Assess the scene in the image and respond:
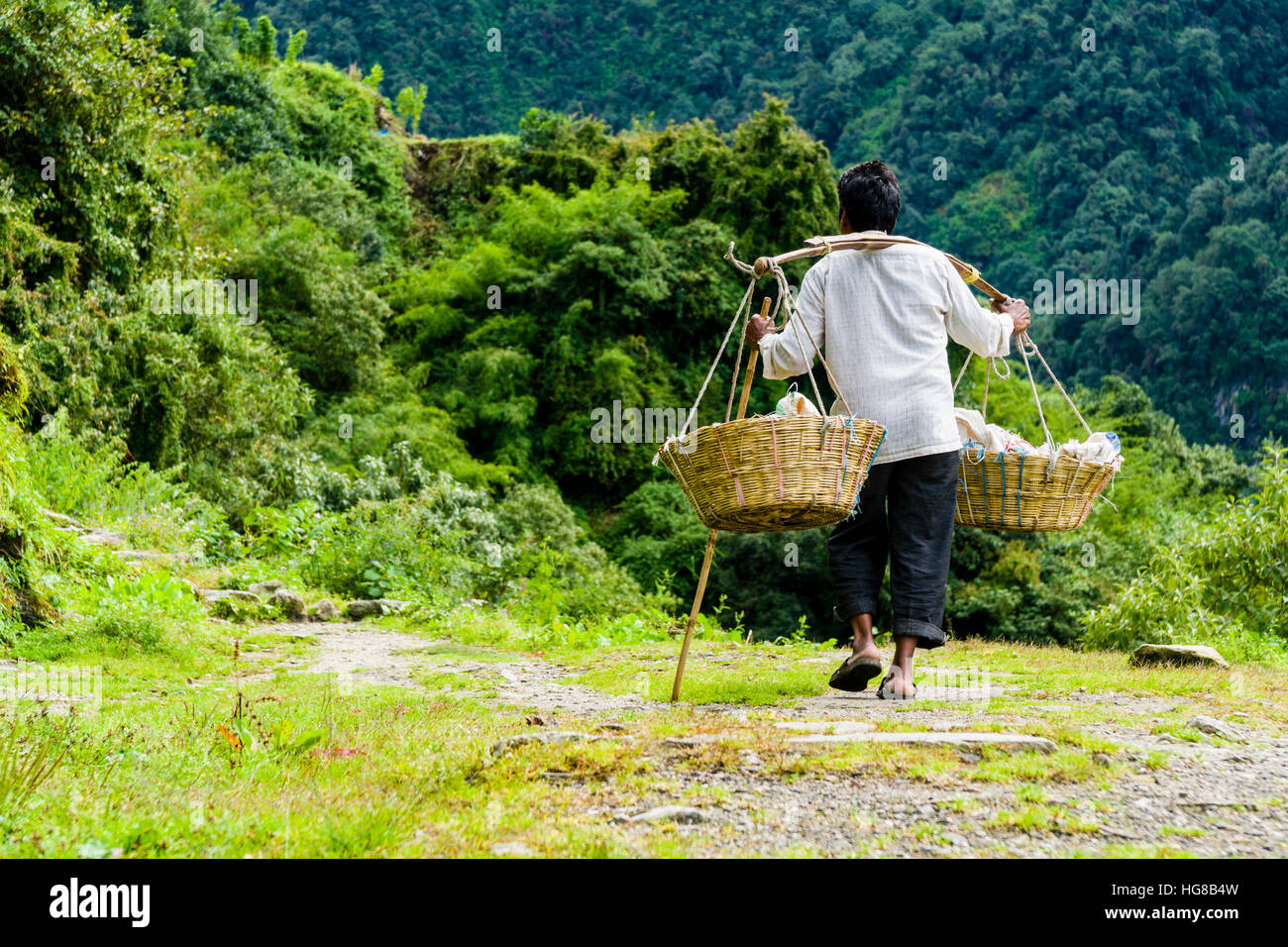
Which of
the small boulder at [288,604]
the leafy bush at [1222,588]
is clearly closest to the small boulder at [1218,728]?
the leafy bush at [1222,588]

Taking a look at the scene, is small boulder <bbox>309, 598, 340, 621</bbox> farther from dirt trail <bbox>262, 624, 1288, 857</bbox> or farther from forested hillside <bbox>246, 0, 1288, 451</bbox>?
forested hillside <bbox>246, 0, 1288, 451</bbox>

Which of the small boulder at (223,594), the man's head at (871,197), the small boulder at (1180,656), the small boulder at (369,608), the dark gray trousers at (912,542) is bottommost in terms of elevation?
the small boulder at (369,608)

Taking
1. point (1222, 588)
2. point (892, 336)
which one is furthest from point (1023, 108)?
point (892, 336)

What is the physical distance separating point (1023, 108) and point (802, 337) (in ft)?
171

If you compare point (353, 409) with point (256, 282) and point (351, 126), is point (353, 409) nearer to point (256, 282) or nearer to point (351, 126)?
point (256, 282)

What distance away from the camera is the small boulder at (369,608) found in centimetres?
1009

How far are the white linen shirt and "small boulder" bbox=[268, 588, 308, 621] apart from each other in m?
5.77

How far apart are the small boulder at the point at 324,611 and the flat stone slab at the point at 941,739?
6.77 metres

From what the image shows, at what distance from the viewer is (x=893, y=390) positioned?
470cm

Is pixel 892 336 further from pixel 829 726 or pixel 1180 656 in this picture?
pixel 1180 656

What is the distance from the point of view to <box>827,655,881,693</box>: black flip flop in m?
4.75

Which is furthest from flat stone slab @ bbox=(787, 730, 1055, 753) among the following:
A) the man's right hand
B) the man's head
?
the man's head

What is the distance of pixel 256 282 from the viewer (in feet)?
70.8

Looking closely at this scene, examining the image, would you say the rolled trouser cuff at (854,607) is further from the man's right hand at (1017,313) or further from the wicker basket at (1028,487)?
the man's right hand at (1017,313)
